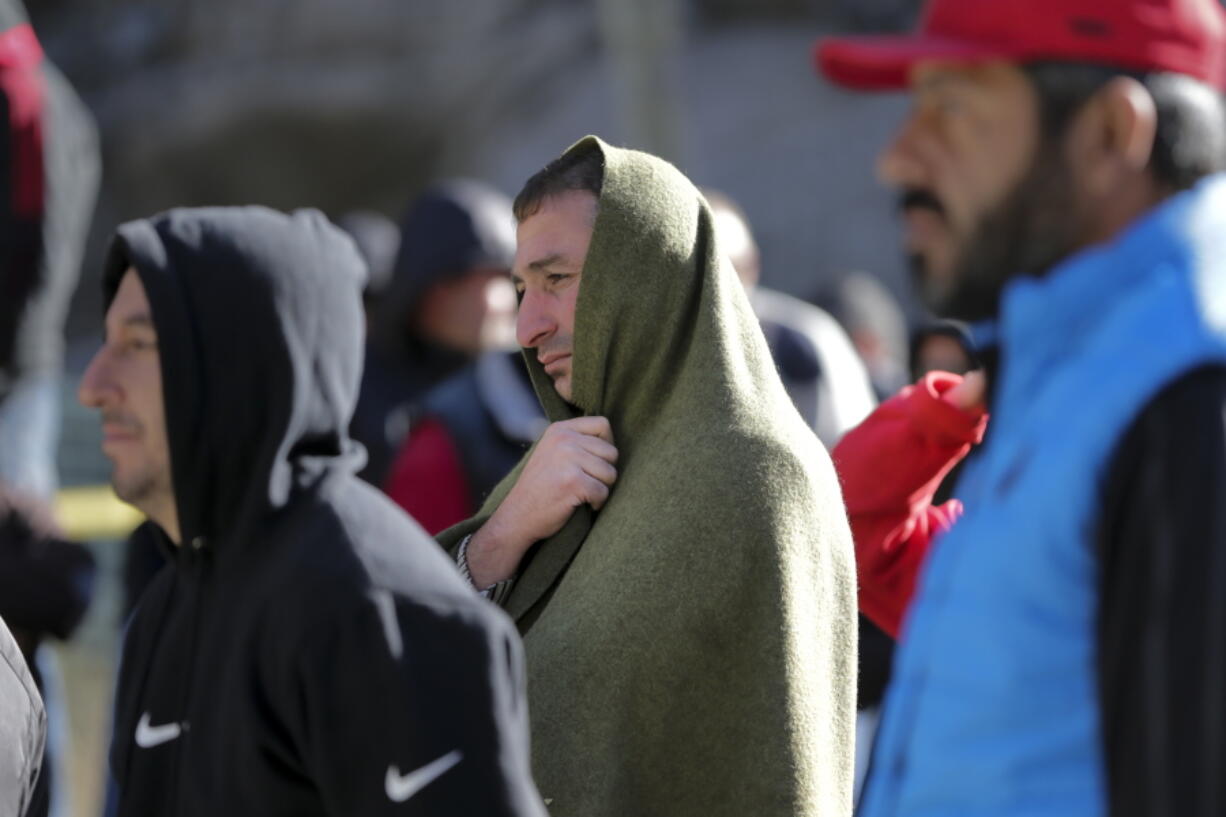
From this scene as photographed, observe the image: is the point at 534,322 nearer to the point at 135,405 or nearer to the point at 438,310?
the point at 135,405

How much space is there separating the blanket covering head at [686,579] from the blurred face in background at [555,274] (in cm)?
9

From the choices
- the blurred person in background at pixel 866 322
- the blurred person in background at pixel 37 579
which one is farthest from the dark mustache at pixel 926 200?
the blurred person in background at pixel 866 322

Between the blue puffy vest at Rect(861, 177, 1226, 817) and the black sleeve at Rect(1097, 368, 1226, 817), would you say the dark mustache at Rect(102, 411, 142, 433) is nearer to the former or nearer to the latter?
the blue puffy vest at Rect(861, 177, 1226, 817)

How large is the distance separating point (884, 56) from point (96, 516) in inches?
245

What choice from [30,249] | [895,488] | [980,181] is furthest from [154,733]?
[30,249]

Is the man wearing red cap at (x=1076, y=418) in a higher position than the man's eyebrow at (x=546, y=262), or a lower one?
higher

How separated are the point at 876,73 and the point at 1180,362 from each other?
671 millimetres

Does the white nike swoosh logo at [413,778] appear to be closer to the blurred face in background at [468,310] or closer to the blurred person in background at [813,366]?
the blurred person in background at [813,366]

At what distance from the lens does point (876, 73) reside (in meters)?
2.24

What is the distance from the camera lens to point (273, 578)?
237 cm

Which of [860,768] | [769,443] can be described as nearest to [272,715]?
[769,443]

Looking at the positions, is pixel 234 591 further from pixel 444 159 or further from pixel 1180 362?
pixel 444 159

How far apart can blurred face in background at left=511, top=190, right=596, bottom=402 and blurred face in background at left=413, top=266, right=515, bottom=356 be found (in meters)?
2.78

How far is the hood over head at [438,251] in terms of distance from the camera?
5785mm
